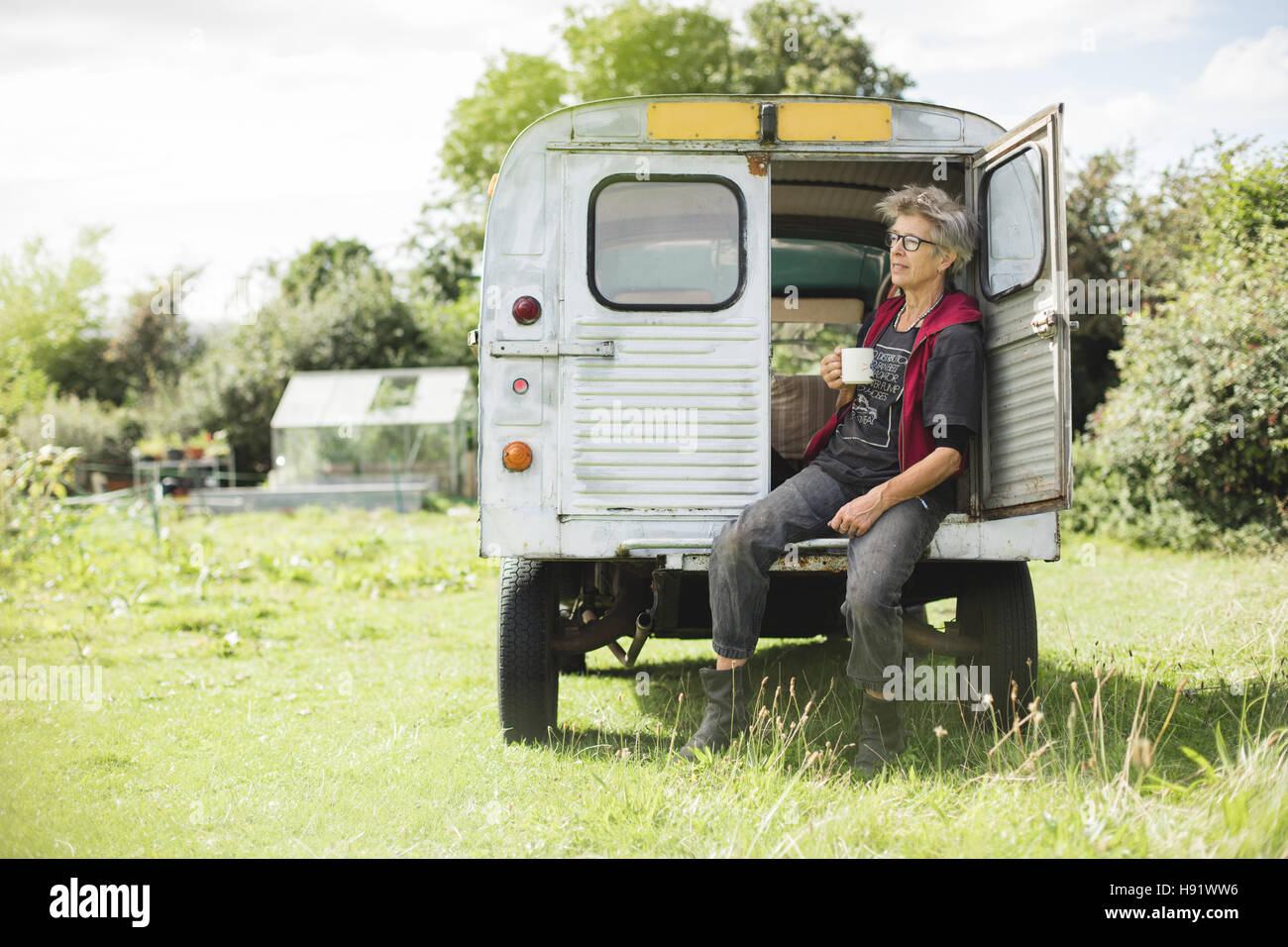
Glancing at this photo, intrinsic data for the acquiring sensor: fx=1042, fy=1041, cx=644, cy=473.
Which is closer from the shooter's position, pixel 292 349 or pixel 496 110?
pixel 496 110

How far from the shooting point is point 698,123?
13.4 feet

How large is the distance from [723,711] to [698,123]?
227 cm

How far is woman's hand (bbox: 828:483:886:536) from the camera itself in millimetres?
3709

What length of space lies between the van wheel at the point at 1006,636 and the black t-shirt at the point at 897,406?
1.81 feet

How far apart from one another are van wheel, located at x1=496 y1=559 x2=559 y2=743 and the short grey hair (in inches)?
77.4

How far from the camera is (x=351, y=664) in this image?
648cm

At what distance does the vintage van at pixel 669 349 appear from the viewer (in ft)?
13.2

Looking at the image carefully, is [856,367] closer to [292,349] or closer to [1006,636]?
[1006,636]

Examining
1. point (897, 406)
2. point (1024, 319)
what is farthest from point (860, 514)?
point (1024, 319)

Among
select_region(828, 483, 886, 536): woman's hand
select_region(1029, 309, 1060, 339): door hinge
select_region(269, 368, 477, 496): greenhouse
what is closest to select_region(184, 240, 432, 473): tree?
select_region(269, 368, 477, 496): greenhouse

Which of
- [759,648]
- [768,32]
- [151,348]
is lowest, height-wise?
[759,648]
